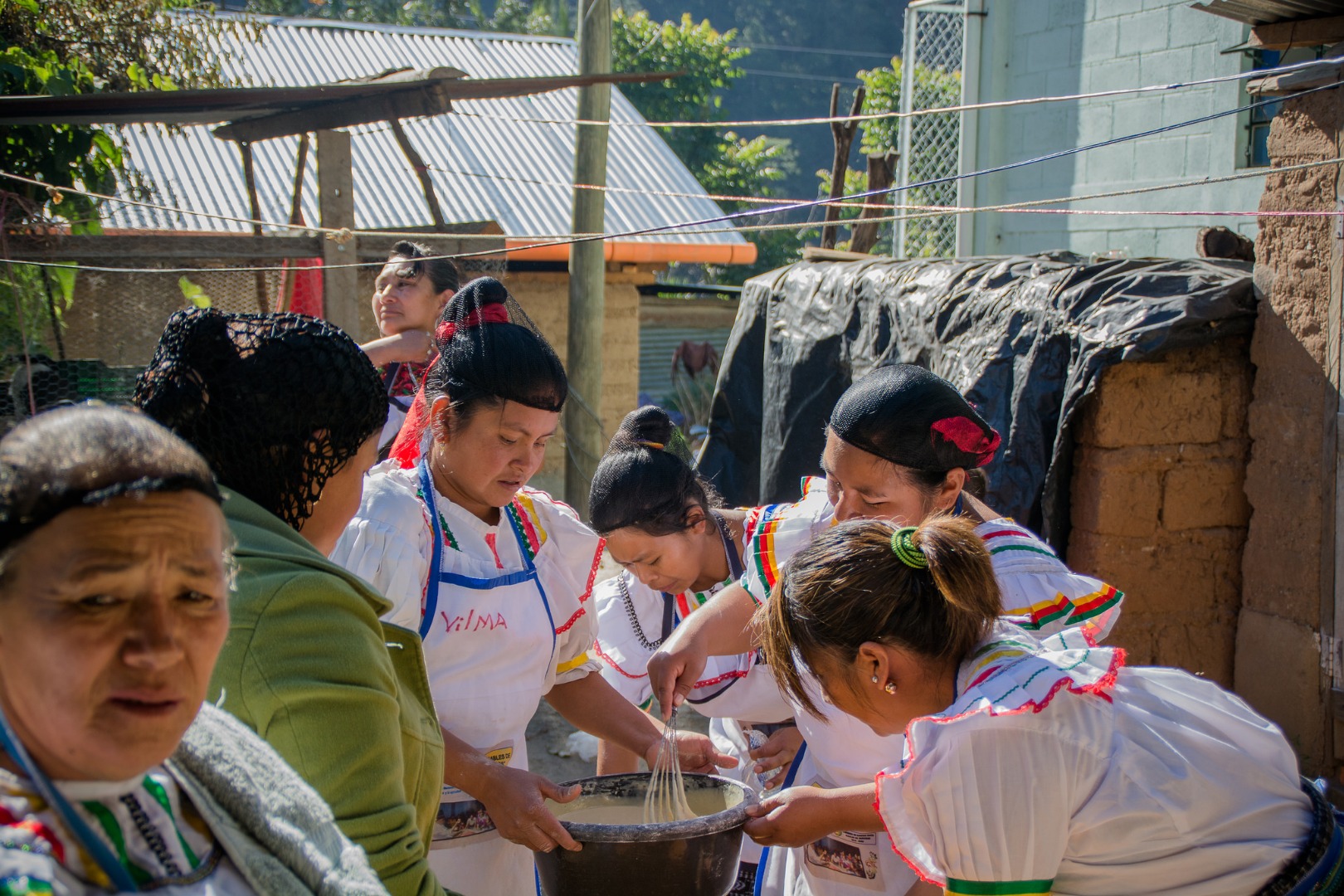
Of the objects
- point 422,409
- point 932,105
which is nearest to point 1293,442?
point 422,409

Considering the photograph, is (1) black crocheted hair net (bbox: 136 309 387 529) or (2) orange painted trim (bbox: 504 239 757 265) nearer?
(1) black crocheted hair net (bbox: 136 309 387 529)

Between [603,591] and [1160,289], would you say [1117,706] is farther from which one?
[1160,289]

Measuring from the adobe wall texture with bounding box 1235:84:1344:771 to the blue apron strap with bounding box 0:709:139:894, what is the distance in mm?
4482

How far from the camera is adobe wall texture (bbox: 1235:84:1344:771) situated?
4234 millimetres

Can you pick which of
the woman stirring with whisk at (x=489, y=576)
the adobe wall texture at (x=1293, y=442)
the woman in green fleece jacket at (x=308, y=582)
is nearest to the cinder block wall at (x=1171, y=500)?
the adobe wall texture at (x=1293, y=442)

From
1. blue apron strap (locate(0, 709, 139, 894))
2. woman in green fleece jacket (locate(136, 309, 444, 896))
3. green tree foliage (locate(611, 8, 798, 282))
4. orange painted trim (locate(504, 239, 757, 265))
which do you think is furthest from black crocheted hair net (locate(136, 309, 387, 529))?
green tree foliage (locate(611, 8, 798, 282))

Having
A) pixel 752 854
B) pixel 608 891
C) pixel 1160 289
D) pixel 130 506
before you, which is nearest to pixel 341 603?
pixel 130 506

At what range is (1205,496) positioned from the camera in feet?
15.4

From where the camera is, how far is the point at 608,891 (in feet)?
6.40

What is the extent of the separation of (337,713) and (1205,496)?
4.31 metres

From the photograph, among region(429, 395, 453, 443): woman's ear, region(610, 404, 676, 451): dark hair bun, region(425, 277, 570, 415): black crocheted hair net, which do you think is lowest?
region(610, 404, 676, 451): dark hair bun

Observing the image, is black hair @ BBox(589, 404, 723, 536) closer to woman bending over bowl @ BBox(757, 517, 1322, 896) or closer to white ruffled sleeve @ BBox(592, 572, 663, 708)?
white ruffled sleeve @ BBox(592, 572, 663, 708)

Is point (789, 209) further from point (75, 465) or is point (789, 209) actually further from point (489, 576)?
point (75, 465)

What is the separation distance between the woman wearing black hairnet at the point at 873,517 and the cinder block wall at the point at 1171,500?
2.23 metres
